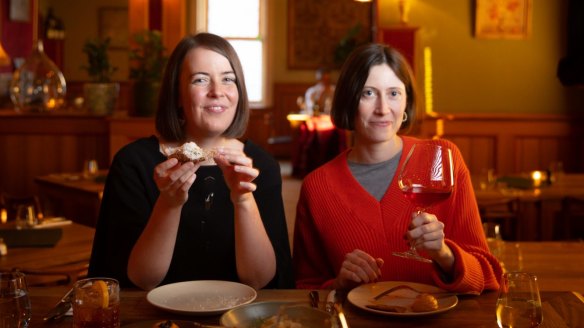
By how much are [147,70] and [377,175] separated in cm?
400

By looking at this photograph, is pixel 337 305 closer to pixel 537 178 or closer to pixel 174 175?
pixel 174 175

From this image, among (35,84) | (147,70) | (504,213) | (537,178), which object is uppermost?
(147,70)

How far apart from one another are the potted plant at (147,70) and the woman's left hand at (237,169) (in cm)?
417

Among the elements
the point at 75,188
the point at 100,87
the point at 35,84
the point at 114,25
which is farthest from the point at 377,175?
the point at 114,25

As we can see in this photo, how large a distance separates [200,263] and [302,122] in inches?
300

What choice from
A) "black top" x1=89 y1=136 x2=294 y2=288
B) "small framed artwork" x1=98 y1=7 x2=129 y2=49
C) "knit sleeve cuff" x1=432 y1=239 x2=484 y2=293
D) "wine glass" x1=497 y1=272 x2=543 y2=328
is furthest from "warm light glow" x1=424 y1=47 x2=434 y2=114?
"small framed artwork" x1=98 y1=7 x2=129 y2=49

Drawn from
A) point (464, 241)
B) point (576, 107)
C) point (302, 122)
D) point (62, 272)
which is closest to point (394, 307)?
point (464, 241)

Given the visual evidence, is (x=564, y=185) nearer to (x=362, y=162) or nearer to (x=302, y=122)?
(x=362, y=162)

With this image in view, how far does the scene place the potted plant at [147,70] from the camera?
19.4ft

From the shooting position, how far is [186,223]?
220 cm

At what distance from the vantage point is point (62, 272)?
272 cm

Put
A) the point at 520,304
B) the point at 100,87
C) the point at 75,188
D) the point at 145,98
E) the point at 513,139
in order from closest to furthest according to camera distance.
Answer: the point at 520,304 < the point at 75,188 < the point at 145,98 < the point at 100,87 < the point at 513,139

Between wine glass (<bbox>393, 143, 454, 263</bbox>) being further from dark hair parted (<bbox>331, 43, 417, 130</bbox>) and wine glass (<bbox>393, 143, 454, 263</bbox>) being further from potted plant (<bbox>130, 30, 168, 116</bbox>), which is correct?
potted plant (<bbox>130, 30, 168, 116</bbox>)

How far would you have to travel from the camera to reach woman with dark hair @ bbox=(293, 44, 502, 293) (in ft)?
7.03
